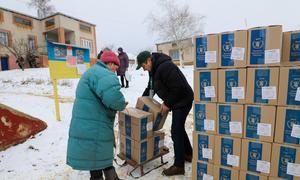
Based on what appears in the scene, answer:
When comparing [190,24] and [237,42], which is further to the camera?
[190,24]

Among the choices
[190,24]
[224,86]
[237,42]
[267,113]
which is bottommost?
[267,113]

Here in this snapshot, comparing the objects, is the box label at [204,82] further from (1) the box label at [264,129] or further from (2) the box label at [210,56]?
(1) the box label at [264,129]

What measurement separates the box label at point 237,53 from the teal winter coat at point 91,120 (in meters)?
1.12

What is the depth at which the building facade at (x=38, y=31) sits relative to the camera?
72.1ft

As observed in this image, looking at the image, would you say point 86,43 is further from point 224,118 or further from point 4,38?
point 224,118

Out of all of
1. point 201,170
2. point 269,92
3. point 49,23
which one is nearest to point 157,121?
point 201,170

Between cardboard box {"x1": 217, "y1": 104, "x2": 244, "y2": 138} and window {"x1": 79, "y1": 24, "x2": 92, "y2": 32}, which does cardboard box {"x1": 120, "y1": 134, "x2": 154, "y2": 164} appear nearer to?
cardboard box {"x1": 217, "y1": 104, "x2": 244, "y2": 138}

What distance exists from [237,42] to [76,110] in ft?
5.50

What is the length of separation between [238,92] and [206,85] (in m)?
0.31

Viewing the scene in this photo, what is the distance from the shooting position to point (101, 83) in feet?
6.19

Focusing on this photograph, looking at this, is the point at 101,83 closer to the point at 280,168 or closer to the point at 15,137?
the point at 280,168

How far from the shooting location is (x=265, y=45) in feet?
5.82

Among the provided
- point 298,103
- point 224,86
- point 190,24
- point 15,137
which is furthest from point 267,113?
point 190,24

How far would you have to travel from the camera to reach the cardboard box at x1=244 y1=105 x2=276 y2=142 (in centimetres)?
183
